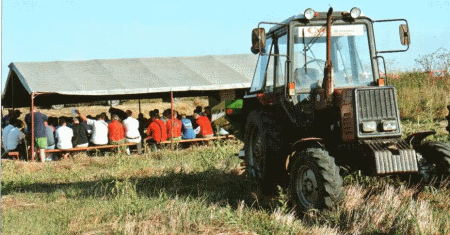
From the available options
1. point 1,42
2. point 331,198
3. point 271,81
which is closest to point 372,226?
point 331,198

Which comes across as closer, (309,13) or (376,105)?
(376,105)

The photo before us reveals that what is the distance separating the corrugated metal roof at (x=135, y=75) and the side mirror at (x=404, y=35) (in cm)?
1183

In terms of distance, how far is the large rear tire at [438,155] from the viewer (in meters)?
7.14

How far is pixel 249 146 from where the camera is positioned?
28.8 ft

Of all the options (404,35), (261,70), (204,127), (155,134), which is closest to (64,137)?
(155,134)

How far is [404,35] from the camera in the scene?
731 cm

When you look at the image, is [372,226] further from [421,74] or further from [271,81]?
[421,74]

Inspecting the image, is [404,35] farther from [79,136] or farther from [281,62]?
[79,136]

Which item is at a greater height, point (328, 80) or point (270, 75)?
point (270, 75)

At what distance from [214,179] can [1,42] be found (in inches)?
216

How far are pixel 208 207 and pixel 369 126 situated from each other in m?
1.97

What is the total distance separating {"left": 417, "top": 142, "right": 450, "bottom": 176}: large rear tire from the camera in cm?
714

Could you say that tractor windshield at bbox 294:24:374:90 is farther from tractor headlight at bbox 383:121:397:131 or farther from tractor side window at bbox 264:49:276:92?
tractor headlight at bbox 383:121:397:131

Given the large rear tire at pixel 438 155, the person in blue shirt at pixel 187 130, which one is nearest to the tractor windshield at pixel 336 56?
the large rear tire at pixel 438 155
